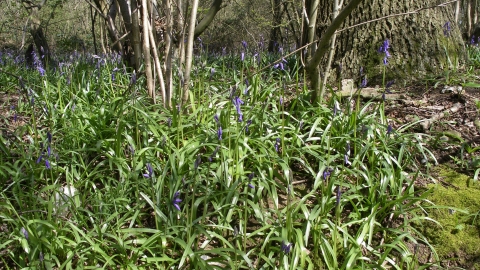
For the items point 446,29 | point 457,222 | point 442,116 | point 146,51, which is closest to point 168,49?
point 146,51

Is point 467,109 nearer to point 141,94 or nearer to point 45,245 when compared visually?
point 141,94

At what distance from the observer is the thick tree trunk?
13.4 feet

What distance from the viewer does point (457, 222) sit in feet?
8.32

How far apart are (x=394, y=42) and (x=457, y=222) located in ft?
7.13

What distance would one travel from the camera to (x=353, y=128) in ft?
10.1

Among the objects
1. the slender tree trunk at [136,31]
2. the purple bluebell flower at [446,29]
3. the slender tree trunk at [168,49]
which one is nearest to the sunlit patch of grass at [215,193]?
the slender tree trunk at [168,49]

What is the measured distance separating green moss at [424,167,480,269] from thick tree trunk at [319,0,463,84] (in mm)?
1580

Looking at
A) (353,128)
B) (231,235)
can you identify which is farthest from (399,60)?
(231,235)

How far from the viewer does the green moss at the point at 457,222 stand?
2385mm

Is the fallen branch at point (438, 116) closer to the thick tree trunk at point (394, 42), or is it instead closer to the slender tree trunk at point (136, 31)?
the thick tree trunk at point (394, 42)

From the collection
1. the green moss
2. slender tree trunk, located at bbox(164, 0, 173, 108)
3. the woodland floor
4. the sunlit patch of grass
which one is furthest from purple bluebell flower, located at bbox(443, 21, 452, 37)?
slender tree trunk, located at bbox(164, 0, 173, 108)

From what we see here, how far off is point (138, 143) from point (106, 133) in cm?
45

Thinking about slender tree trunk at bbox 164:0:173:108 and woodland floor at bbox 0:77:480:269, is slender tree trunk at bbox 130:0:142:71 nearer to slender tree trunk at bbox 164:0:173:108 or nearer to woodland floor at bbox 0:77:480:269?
slender tree trunk at bbox 164:0:173:108

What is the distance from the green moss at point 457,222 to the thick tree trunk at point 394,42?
1.58m
